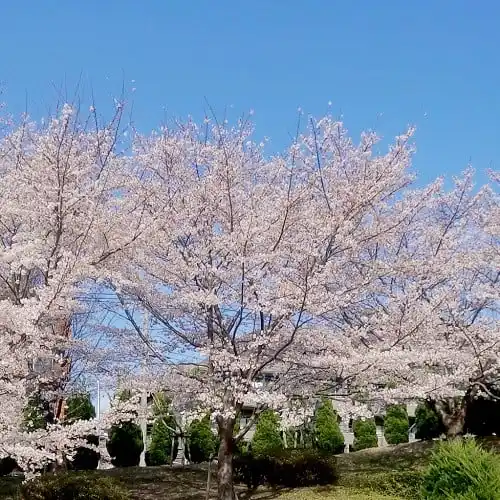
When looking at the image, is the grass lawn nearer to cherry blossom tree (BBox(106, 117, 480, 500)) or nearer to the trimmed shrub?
cherry blossom tree (BBox(106, 117, 480, 500))

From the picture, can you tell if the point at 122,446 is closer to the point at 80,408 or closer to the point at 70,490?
the point at 80,408

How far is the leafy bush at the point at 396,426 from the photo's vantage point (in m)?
18.7

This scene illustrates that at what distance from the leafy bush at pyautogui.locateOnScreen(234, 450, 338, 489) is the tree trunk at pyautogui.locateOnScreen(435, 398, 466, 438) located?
Result: 2.40 metres

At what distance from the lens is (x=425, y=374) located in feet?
33.3

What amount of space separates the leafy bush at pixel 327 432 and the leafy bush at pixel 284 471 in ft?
22.5

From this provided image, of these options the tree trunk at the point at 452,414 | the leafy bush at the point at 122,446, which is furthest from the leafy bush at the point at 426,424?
the leafy bush at the point at 122,446

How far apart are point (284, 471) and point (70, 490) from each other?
392 cm

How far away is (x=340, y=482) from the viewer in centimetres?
1184

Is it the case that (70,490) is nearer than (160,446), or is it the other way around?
(70,490)

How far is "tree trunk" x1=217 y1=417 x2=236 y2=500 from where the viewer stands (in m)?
9.78

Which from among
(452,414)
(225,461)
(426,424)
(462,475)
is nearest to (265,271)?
(225,461)

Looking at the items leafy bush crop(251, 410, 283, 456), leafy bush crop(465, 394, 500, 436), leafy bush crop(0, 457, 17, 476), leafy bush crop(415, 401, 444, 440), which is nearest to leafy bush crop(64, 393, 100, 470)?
leafy bush crop(0, 457, 17, 476)

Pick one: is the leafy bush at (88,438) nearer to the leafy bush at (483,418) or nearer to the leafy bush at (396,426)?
the leafy bush at (396,426)

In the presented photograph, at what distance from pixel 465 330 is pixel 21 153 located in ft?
25.6
